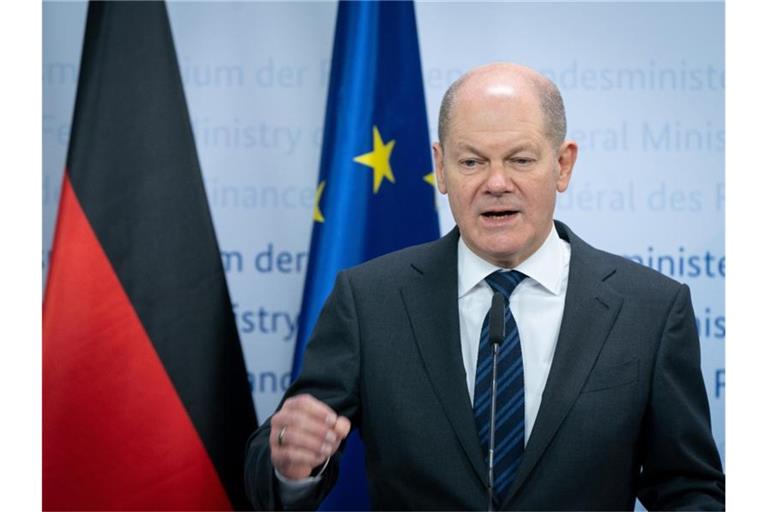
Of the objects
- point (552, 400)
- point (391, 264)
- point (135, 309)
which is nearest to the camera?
point (552, 400)

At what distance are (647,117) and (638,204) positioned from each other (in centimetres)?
29

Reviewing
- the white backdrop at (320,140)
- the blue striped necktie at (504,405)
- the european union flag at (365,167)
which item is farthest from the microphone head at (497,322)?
the white backdrop at (320,140)

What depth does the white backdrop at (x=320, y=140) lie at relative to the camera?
277cm

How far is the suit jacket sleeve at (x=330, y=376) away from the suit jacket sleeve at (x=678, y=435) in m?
0.61

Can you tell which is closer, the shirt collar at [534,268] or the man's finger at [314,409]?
the man's finger at [314,409]

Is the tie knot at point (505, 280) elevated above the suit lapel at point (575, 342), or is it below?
above

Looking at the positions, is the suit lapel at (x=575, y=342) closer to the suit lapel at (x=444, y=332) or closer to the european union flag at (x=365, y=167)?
the suit lapel at (x=444, y=332)

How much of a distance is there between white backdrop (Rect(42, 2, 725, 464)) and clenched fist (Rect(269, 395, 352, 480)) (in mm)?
1360

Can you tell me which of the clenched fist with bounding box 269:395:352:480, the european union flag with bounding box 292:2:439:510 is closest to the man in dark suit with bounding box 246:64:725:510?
the clenched fist with bounding box 269:395:352:480

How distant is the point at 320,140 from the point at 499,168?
1.21m

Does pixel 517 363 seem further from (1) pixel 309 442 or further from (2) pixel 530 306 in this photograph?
(1) pixel 309 442

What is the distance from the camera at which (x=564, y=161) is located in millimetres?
1827

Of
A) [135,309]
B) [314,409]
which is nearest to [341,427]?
[314,409]

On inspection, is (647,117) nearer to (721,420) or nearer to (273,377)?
(721,420)
